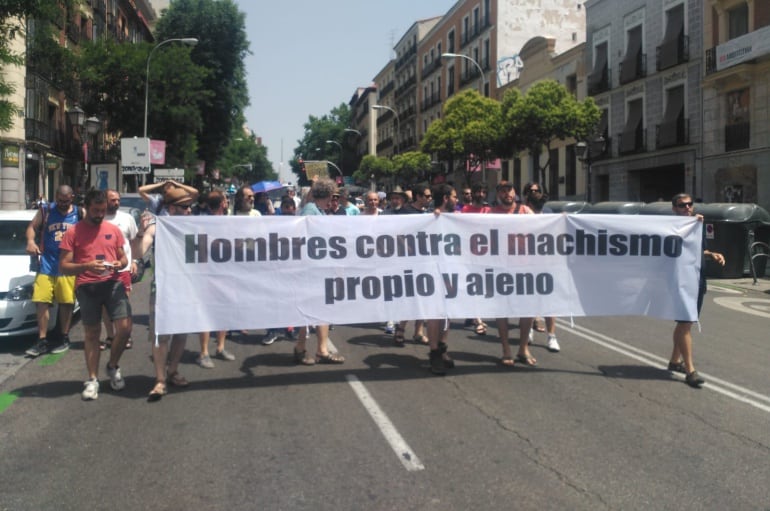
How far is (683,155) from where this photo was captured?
27.6 metres

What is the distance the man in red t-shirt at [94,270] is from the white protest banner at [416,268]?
1.06ft

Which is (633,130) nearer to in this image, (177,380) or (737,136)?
(737,136)

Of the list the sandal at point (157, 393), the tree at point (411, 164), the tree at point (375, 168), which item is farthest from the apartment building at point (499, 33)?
the sandal at point (157, 393)

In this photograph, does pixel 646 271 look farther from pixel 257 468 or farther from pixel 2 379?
pixel 2 379

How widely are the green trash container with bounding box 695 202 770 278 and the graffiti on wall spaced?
30.1 meters

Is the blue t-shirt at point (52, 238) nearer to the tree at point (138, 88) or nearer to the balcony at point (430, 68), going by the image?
the tree at point (138, 88)

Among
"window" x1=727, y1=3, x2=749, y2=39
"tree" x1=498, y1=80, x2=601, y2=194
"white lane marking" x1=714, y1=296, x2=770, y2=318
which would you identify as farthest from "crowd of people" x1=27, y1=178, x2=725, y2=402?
"window" x1=727, y1=3, x2=749, y2=39

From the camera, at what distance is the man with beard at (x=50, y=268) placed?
7.43 m

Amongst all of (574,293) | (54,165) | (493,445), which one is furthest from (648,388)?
(54,165)

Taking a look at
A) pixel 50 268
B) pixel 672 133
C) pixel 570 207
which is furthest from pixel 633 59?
pixel 50 268

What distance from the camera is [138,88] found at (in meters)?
Result: 36.1

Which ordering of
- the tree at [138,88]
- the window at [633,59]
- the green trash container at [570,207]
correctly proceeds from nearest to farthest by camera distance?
the green trash container at [570,207], the window at [633,59], the tree at [138,88]

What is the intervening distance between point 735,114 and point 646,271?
21.4 meters

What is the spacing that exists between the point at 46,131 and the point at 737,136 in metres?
29.8
